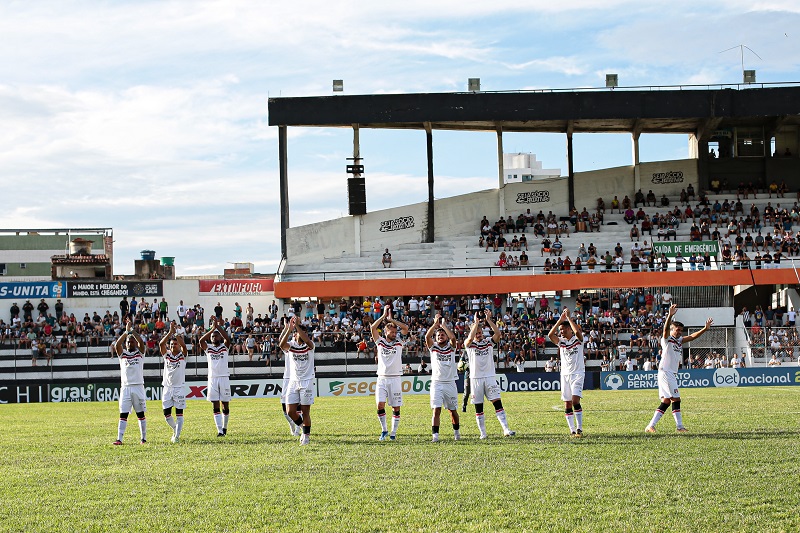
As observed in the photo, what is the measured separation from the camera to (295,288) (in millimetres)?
55062

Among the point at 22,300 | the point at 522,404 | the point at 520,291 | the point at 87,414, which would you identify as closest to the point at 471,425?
the point at 522,404

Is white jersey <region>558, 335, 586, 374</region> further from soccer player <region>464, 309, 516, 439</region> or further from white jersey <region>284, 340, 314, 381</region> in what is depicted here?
white jersey <region>284, 340, 314, 381</region>

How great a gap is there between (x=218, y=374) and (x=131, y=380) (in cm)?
200

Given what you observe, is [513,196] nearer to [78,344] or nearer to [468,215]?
[468,215]

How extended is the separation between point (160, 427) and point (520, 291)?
31.8 meters

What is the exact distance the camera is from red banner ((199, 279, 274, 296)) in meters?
55.4

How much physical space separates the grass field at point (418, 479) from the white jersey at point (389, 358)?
55.5 inches

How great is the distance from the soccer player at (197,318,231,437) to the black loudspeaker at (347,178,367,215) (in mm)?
38940

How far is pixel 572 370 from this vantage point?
1881 centimetres

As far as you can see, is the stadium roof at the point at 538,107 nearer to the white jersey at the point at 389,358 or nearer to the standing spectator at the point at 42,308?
the standing spectator at the point at 42,308

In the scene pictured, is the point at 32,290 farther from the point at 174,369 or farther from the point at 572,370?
the point at 572,370

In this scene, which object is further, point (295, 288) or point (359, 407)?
Answer: point (295, 288)

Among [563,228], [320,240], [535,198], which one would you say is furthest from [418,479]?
[535,198]

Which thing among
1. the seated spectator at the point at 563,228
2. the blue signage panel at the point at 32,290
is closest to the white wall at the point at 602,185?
the seated spectator at the point at 563,228
